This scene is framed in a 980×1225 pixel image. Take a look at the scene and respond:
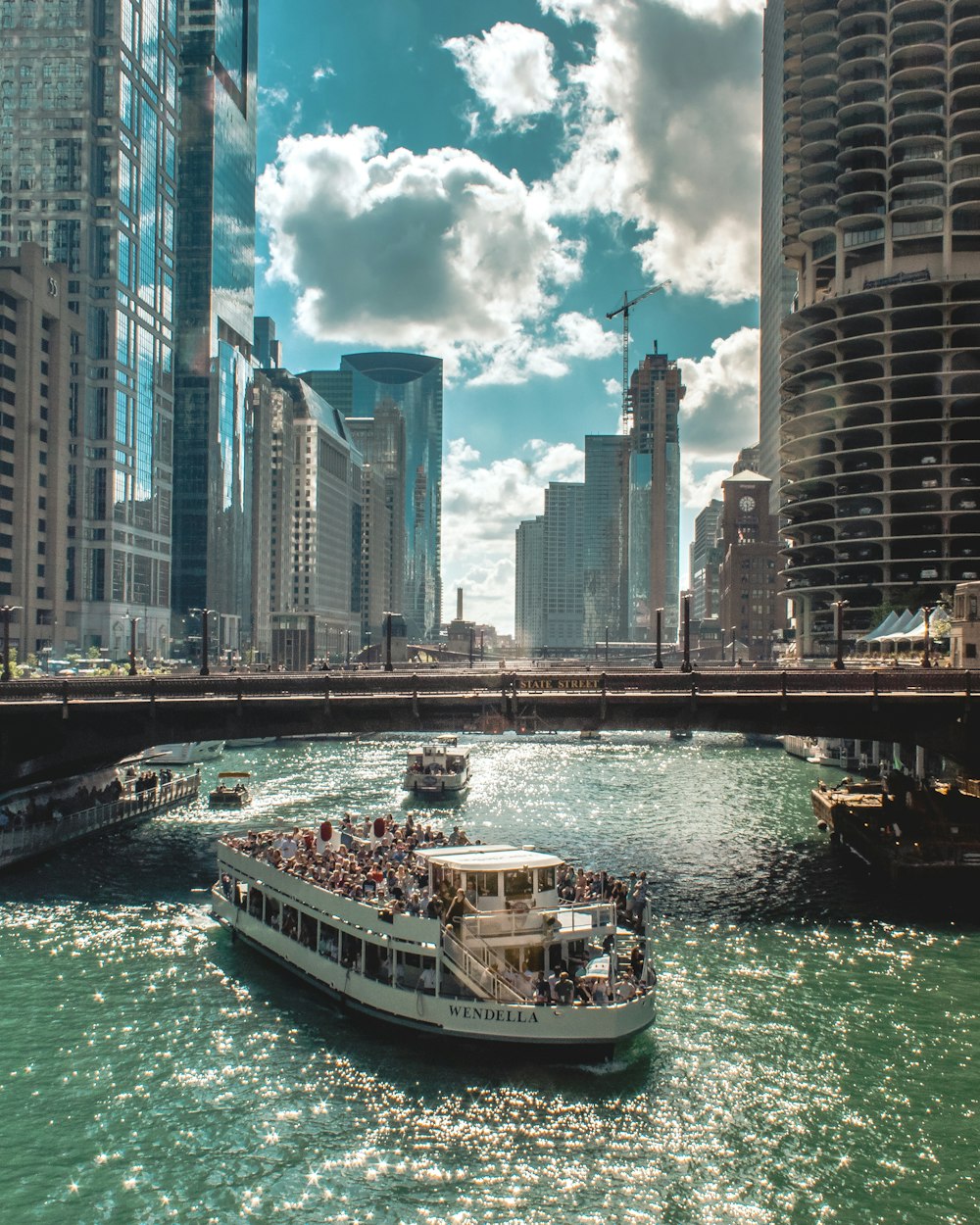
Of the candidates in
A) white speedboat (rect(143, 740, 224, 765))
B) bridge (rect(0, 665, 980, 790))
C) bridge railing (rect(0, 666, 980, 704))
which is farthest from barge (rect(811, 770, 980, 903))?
white speedboat (rect(143, 740, 224, 765))

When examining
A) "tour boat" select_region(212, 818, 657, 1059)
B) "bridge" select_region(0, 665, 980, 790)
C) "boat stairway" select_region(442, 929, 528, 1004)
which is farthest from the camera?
"bridge" select_region(0, 665, 980, 790)

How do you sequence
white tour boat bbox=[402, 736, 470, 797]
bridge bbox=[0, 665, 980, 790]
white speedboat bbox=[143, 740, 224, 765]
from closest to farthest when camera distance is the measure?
bridge bbox=[0, 665, 980, 790] < white tour boat bbox=[402, 736, 470, 797] < white speedboat bbox=[143, 740, 224, 765]

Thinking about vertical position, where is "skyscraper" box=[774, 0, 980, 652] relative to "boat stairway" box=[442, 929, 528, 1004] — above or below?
above

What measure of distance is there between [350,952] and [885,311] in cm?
12888

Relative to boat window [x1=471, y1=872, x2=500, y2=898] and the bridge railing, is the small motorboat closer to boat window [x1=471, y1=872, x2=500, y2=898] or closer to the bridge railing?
the bridge railing

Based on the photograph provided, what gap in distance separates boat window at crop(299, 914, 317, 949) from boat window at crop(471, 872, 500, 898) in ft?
26.5

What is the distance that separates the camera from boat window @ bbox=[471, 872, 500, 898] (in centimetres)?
3644

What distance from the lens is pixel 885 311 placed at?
141 m

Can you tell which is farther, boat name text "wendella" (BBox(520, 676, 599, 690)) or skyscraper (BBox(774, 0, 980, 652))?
skyscraper (BBox(774, 0, 980, 652))

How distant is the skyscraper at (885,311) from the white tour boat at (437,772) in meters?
70.5

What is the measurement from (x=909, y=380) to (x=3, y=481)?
127m

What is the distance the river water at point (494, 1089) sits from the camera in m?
25.6

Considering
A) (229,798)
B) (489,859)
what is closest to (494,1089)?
(489,859)

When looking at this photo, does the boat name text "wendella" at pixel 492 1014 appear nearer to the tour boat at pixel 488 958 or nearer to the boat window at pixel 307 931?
the tour boat at pixel 488 958
